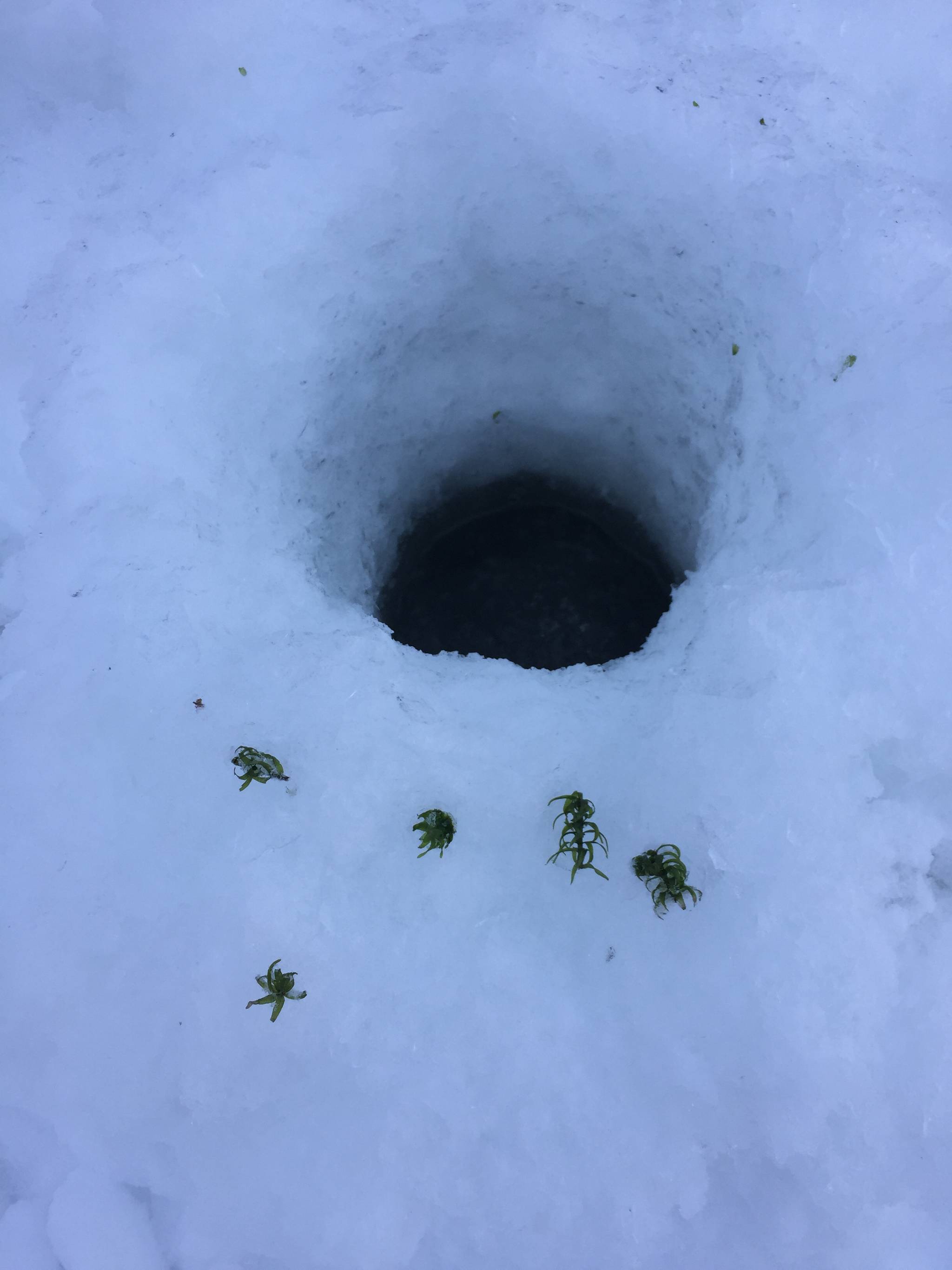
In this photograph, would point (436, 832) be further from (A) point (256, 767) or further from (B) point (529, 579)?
(B) point (529, 579)

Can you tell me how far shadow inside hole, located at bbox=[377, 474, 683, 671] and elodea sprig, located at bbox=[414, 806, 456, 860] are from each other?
114 inches

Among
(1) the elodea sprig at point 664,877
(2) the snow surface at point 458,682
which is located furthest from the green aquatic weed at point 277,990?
(1) the elodea sprig at point 664,877

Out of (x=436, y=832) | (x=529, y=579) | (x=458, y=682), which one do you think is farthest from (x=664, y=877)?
(x=529, y=579)

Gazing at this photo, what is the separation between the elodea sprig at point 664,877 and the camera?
2.83m

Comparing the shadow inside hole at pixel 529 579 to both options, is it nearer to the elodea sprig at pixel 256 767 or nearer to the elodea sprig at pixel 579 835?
the elodea sprig at pixel 256 767

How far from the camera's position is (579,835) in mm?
2871

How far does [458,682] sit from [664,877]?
144 centimetres

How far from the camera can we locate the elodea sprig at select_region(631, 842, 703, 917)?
9.27 ft

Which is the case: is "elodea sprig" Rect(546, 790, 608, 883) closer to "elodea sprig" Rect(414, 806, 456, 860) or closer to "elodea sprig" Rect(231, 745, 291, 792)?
"elodea sprig" Rect(414, 806, 456, 860)

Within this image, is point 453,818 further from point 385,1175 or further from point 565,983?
point 385,1175

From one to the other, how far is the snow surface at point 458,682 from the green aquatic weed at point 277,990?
0.10 meters

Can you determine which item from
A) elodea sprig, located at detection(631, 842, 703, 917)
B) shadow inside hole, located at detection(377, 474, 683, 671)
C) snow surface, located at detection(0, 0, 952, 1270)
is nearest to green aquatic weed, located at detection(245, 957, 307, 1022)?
snow surface, located at detection(0, 0, 952, 1270)

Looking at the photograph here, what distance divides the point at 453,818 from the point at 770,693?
151 cm

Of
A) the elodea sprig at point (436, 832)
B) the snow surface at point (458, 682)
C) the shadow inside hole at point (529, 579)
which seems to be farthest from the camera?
the shadow inside hole at point (529, 579)
